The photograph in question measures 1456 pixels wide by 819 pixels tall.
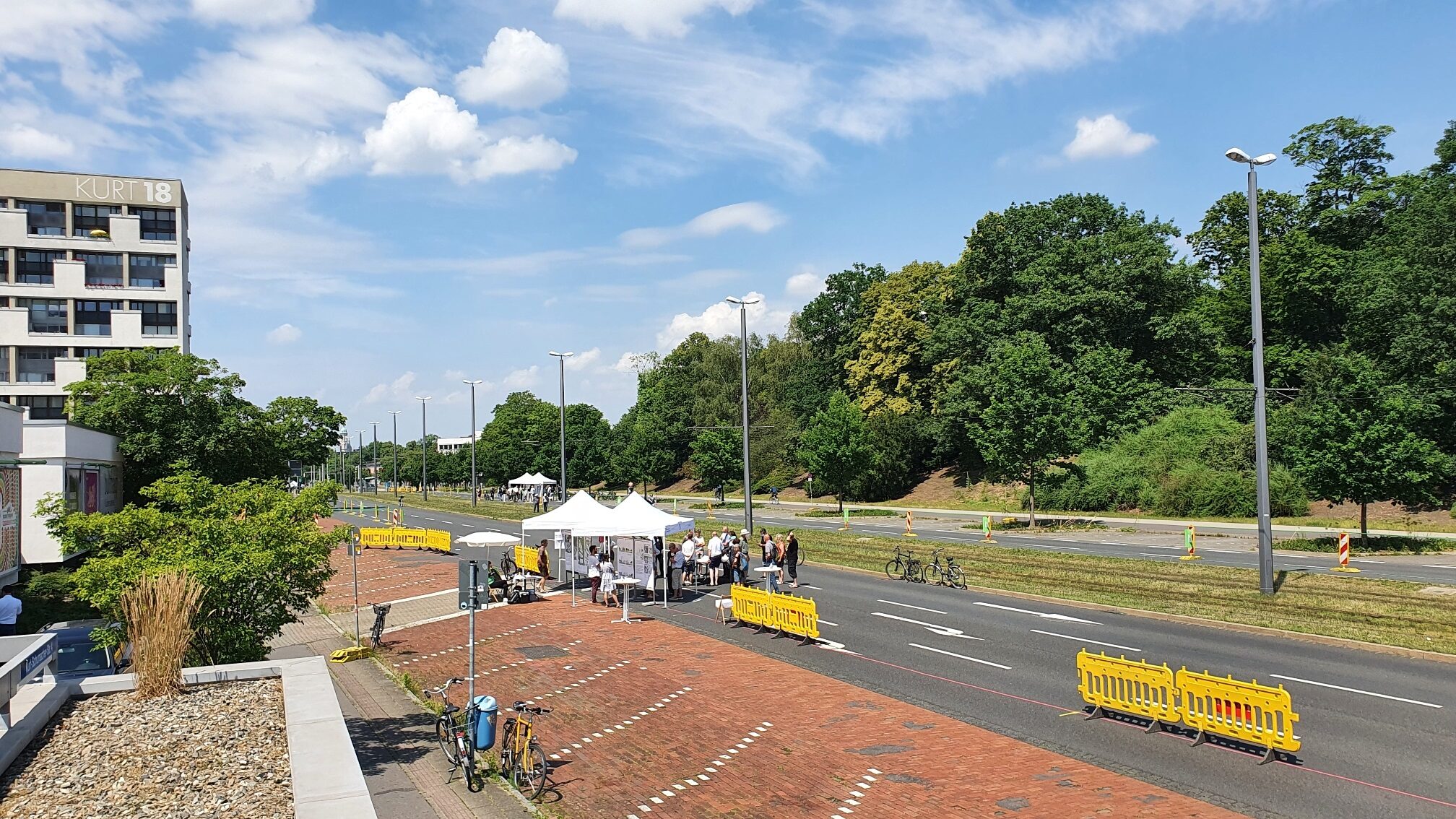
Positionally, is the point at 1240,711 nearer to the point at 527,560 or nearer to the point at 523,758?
the point at 523,758

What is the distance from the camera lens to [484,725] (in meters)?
12.6

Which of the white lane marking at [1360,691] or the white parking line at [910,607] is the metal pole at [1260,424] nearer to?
the white lane marking at [1360,691]

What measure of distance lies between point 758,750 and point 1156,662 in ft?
27.9

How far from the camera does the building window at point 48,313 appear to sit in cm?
5681

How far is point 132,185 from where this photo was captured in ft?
199

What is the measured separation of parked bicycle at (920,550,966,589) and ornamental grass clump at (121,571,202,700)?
67.8 ft

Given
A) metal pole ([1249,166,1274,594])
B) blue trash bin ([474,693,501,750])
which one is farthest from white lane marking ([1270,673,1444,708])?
blue trash bin ([474,693,501,750])

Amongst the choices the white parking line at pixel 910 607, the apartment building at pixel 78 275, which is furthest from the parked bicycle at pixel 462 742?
the apartment building at pixel 78 275

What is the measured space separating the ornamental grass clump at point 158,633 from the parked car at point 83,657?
2588mm

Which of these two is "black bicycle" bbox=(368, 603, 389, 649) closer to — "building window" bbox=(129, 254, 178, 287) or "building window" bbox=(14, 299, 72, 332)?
"building window" bbox=(14, 299, 72, 332)

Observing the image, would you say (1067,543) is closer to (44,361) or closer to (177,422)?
(177,422)

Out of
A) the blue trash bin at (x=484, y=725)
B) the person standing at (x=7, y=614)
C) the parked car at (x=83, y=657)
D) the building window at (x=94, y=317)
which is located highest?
the building window at (x=94, y=317)

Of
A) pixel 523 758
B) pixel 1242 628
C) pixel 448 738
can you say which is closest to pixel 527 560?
pixel 448 738

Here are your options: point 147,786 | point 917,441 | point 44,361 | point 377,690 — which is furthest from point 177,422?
point 917,441
